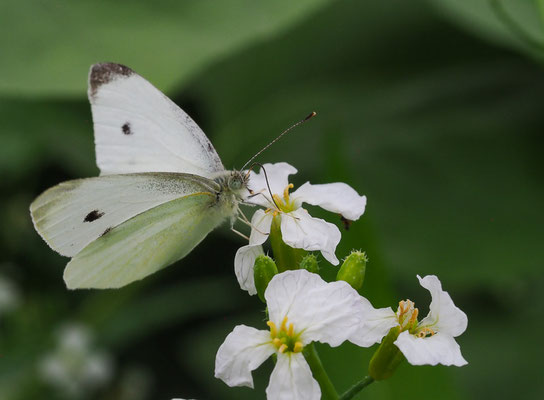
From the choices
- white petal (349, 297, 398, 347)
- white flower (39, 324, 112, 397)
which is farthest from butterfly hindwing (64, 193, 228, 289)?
white flower (39, 324, 112, 397)

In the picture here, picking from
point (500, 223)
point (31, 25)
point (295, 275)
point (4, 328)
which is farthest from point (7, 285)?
point (295, 275)

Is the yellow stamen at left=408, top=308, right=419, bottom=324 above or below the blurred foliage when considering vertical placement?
above

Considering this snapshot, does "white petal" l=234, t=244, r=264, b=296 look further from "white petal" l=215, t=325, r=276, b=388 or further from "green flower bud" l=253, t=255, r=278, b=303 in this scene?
"white petal" l=215, t=325, r=276, b=388

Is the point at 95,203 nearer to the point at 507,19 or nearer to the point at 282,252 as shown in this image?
the point at 282,252

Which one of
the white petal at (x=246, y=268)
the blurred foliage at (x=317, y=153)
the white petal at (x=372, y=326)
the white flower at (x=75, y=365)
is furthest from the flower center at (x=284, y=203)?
the white flower at (x=75, y=365)

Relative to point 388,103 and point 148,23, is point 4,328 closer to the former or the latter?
point 148,23
